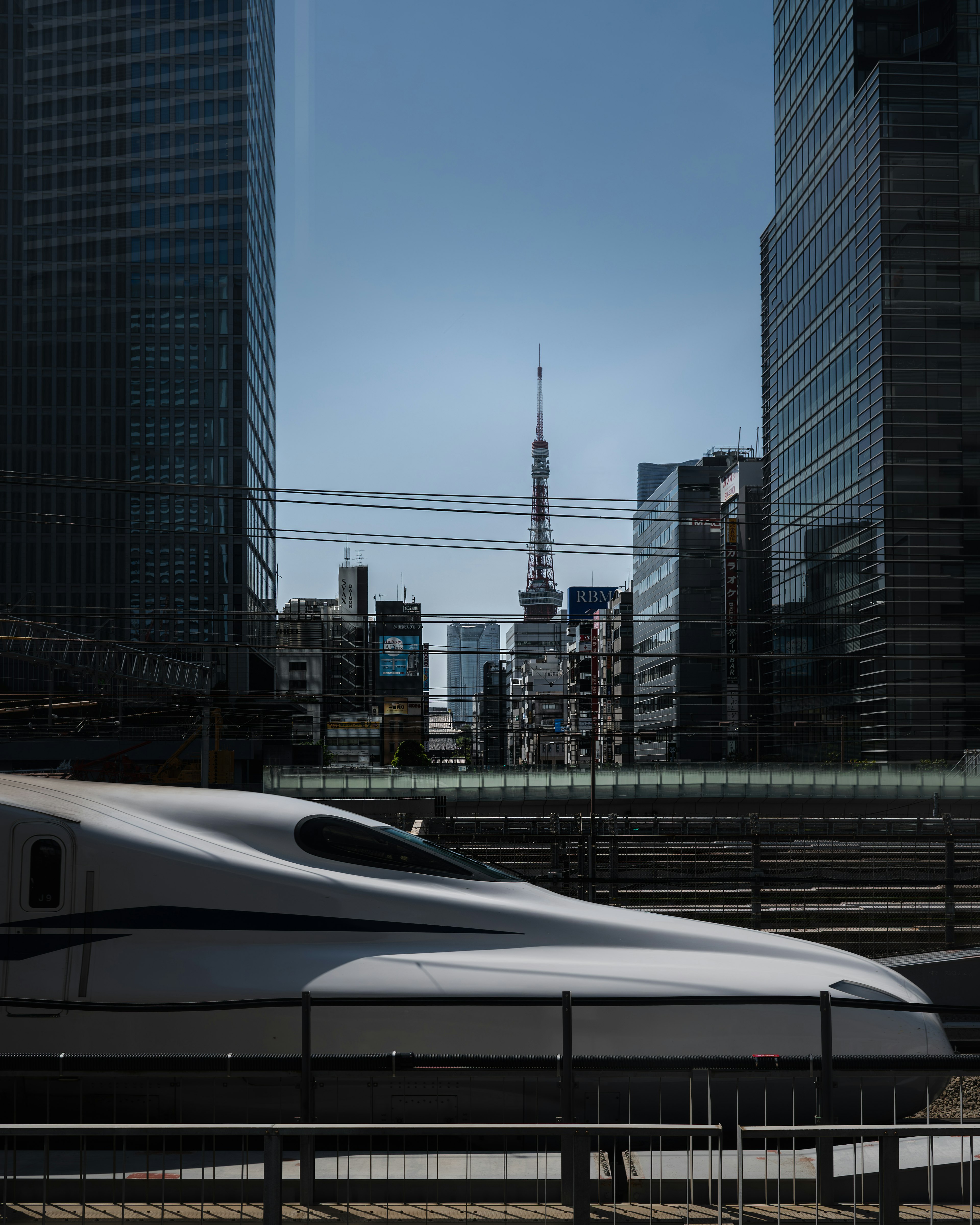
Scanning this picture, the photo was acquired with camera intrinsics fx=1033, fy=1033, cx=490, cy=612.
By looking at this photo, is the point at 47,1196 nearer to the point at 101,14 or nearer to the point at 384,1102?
the point at 384,1102

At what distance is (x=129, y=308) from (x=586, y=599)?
324 feet

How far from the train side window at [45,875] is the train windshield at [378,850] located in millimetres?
1534

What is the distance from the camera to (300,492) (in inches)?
877

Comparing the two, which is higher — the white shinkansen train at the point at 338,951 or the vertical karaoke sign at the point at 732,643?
the vertical karaoke sign at the point at 732,643

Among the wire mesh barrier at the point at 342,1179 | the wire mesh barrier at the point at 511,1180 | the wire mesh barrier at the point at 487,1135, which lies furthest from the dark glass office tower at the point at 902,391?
the wire mesh barrier at the point at 342,1179

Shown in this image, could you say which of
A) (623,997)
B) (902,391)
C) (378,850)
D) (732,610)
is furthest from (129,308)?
(623,997)

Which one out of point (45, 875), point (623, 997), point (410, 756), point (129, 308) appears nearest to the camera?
point (623, 997)

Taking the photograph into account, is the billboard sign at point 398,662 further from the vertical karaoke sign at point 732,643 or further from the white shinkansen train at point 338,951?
the white shinkansen train at point 338,951

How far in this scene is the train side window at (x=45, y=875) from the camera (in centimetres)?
662

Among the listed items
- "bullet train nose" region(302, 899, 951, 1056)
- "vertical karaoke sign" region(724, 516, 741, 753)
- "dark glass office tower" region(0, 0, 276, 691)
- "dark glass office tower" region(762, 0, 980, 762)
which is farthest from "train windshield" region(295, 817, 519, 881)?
"dark glass office tower" region(0, 0, 276, 691)

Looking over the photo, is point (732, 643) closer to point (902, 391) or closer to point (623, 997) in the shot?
point (902, 391)

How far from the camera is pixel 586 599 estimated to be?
560ft

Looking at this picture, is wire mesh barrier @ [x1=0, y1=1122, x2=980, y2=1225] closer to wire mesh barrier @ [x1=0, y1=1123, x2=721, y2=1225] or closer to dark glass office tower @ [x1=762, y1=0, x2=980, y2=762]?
wire mesh barrier @ [x1=0, y1=1123, x2=721, y2=1225]

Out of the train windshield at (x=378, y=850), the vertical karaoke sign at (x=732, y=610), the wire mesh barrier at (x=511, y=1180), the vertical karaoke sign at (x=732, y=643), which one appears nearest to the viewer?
the wire mesh barrier at (x=511, y=1180)
